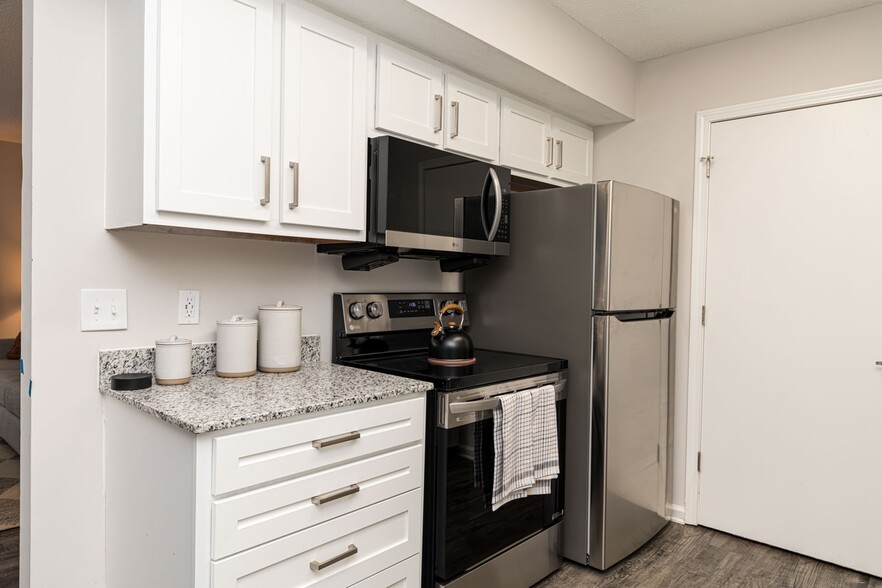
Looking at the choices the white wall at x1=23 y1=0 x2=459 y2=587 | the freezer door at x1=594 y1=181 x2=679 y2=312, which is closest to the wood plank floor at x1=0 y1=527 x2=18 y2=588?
the white wall at x1=23 y1=0 x2=459 y2=587

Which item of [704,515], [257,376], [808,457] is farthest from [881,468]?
[257,376]

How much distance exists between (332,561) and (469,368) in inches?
31.6

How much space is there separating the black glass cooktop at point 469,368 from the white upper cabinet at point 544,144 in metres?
0.89

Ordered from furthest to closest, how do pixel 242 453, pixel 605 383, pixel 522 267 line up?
pixel 522 267 → pixel 605 383 → pixel 242 453

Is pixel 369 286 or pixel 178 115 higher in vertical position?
pixel 178 115

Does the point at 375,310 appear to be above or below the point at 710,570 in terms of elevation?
above

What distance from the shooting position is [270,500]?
4.76ft

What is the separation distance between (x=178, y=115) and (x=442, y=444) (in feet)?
4.08

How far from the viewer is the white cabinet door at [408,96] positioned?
82.3 inches

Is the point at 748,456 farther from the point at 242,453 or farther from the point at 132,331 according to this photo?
the point at 132,331

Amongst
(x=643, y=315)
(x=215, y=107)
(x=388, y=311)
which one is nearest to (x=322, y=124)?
(x=215, y=107)

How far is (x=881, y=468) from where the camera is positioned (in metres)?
2.43

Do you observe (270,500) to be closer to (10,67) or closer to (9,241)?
(10,67)

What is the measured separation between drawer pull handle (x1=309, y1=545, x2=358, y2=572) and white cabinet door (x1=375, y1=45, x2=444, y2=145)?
1.38 meters
